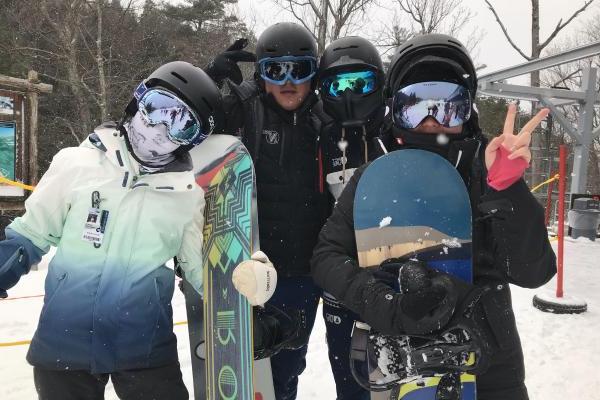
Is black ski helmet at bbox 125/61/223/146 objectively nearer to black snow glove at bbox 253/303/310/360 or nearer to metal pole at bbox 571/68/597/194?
black snow glove at bbox 253/303/310/360

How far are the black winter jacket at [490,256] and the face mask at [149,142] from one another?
0.73m

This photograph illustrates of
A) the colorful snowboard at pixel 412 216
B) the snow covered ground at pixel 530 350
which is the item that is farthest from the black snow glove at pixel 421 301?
the snow covered ground at pixel 530 350

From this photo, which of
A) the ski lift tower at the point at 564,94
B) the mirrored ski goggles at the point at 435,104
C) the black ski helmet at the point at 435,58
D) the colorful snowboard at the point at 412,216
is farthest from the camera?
the ski lift tower at the point at 564,94

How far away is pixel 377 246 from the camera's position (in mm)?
1698

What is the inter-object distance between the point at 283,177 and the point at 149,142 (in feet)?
2.45

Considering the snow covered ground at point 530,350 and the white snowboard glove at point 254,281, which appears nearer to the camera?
the white snowboard glove at point 254,281

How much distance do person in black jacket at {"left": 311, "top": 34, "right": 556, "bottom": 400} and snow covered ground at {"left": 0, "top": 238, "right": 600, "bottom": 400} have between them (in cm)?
219

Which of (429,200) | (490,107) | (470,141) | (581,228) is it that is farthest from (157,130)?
(490,107)

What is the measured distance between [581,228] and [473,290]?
9.97 metres

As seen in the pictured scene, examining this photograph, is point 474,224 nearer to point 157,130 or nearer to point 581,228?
point 157,130

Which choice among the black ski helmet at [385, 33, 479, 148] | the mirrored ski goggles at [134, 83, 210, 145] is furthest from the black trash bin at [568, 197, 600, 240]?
the mirrored ski goggles at [134, 83, 210, 145]

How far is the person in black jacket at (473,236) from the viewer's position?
1.44 m

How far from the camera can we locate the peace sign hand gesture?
1399mm

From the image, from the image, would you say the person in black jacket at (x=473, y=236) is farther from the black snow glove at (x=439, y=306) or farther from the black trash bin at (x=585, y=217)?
the black trash bin at (x=585, y=217)
